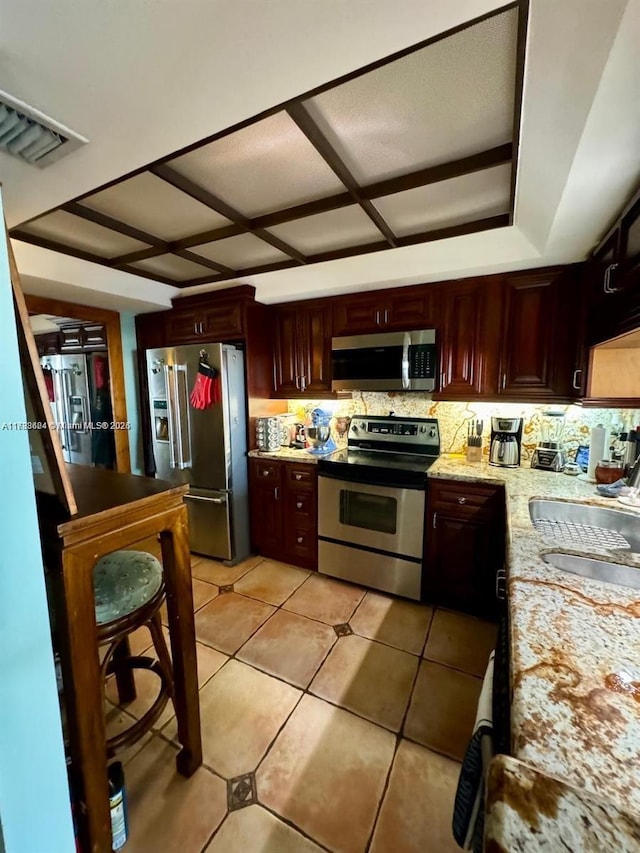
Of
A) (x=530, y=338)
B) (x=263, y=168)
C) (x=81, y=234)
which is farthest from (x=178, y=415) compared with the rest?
(x=530, y=338)

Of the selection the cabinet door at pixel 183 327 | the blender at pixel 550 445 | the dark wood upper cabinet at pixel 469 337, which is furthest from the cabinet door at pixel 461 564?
the cabinet door at pixel 183 327

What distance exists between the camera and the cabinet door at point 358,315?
2.71 metres

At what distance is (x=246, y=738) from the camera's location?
1571 mm

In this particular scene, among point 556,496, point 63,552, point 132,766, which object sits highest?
point 63,552

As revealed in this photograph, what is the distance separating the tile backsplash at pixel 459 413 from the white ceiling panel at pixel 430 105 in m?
1.71

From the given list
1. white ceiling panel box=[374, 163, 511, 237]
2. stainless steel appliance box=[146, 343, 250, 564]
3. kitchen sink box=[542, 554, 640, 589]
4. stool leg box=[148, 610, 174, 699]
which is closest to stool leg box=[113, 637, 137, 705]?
stool leg box=[148, 610, 174, 699]

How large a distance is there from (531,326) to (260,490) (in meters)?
2.40

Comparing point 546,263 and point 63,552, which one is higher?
point 546,263

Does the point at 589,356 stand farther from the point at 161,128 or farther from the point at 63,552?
the point at 63,552

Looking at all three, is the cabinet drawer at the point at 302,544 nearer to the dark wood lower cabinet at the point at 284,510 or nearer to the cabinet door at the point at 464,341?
the dark wood lower cabinet at the point at 284,510

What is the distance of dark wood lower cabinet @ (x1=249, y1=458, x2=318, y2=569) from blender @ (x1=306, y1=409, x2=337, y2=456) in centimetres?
27

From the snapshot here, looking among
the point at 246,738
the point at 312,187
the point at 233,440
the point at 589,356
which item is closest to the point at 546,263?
the point at 589,356

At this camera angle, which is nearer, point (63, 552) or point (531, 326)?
point (63, 552)

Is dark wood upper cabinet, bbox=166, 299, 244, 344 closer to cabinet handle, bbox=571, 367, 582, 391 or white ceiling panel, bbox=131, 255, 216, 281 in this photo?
white ceiling panel, bbox=131, 255, 216, 281
